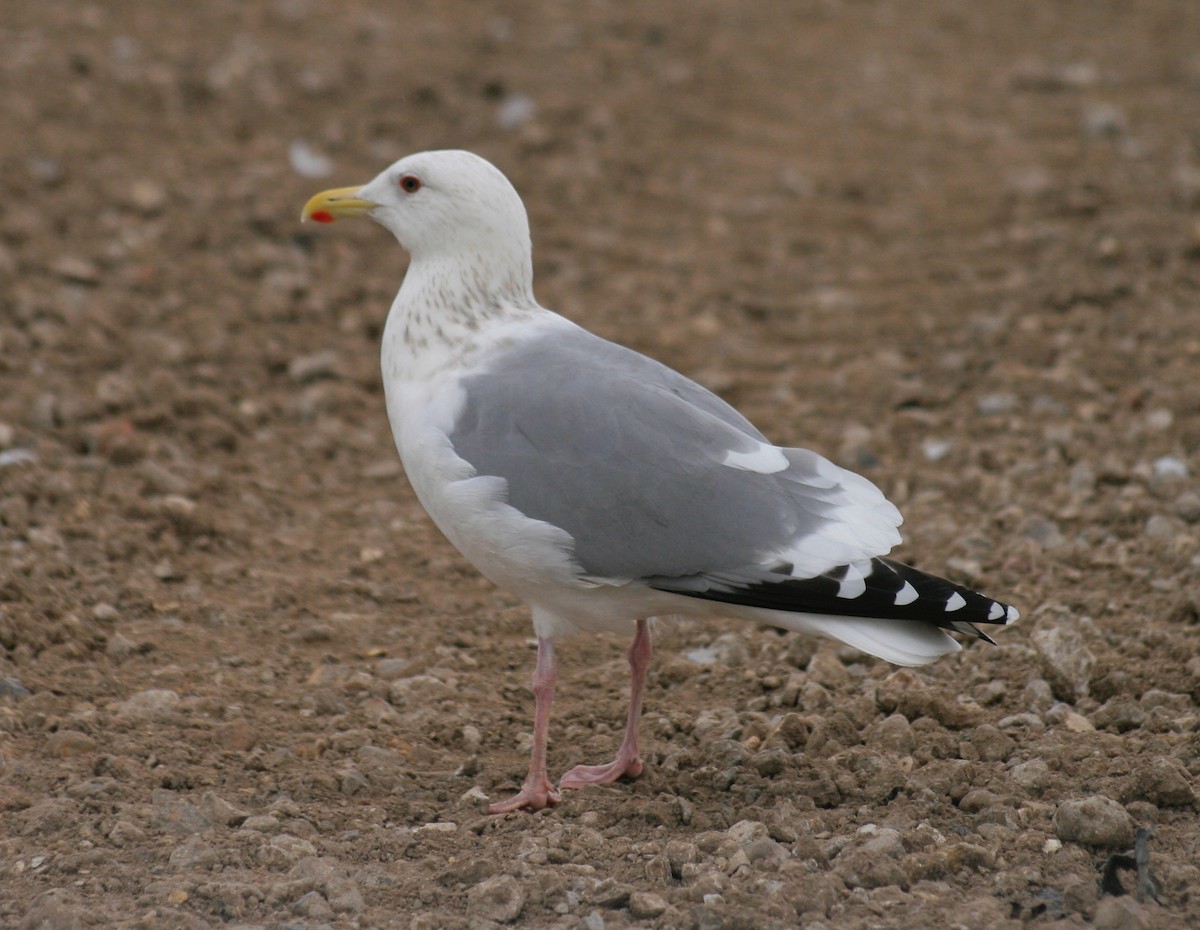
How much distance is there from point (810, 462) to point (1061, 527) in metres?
2.09

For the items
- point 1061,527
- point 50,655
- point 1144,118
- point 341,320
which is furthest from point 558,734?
point 1144,118

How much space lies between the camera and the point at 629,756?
475 cm

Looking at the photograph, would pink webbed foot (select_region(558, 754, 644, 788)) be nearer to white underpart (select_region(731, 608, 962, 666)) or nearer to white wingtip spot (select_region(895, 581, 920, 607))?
white underpart (select_region(731, 608, 962, 666))

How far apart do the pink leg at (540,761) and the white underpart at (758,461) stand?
0.82 m

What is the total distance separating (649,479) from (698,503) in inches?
6.1

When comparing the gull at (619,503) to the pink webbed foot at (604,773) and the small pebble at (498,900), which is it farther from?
the small pebble at (498,900)

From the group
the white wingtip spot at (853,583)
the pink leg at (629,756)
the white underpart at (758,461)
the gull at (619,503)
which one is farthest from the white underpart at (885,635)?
the pink leg at (629,756)

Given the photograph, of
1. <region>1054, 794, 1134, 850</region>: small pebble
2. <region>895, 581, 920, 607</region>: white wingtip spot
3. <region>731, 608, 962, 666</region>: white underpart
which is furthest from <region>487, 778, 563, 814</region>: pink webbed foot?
<region>1054, 794, 1134, 850</region>: small pebble

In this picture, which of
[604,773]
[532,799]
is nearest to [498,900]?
[532,799]

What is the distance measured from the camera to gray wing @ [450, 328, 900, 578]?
4273mm

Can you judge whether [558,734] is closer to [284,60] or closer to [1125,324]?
[1125,324]

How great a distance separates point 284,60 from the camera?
1050 cm

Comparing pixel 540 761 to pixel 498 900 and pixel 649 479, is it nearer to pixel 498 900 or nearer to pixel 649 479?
pixel 498 900

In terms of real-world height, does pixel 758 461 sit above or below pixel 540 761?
above
